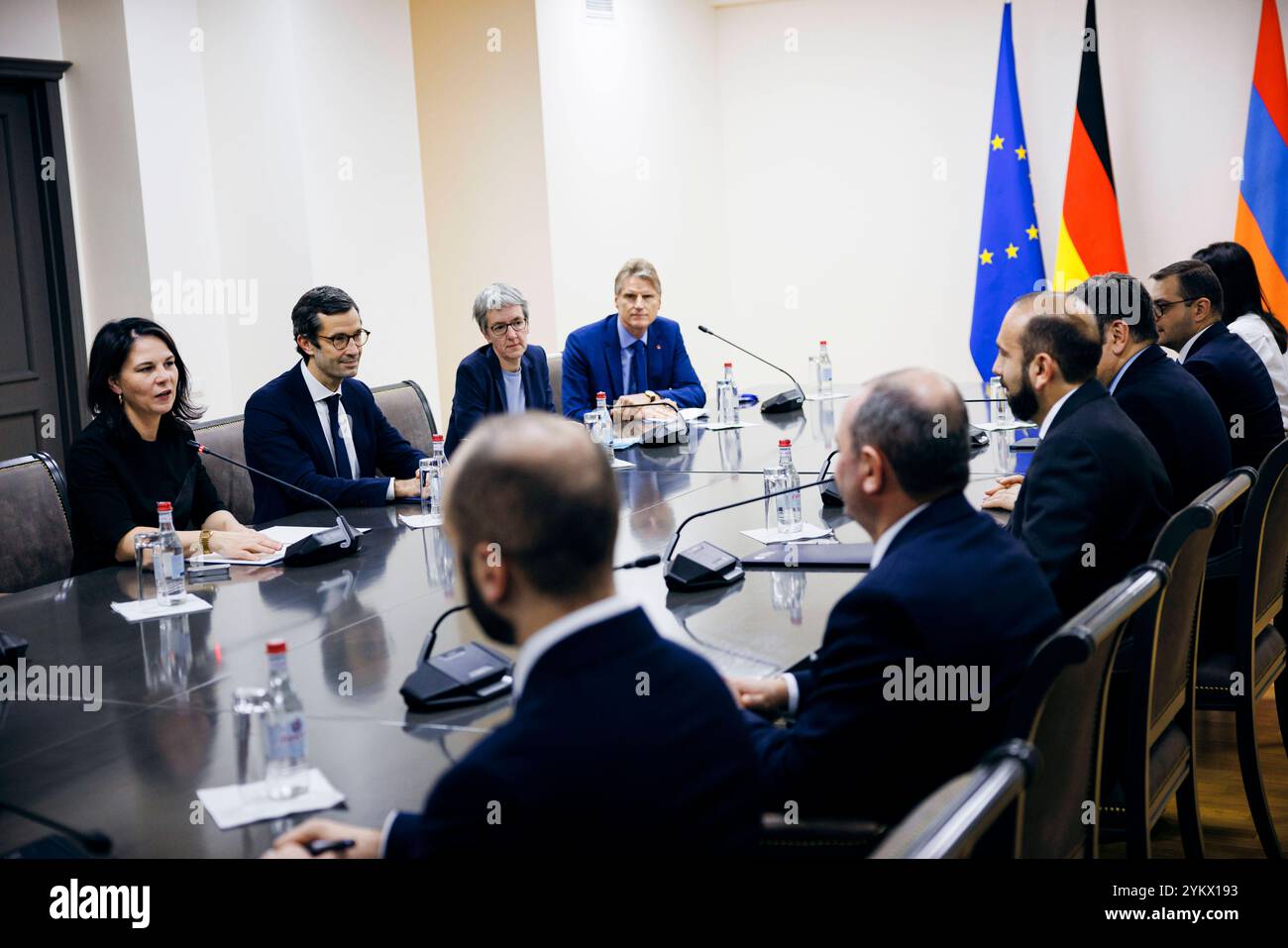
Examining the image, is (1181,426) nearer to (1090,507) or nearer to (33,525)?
(1090,507)

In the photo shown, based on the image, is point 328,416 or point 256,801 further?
point 328,416

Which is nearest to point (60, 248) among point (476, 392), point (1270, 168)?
point (476, 392)

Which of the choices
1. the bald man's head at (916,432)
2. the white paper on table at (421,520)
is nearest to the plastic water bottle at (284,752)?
the bald man's head at (916,432)

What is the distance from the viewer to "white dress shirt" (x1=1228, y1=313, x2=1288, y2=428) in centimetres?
441

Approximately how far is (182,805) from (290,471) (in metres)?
2.25

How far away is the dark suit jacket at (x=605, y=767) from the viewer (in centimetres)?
116

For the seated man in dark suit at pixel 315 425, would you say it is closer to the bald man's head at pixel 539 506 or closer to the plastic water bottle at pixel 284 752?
the plastic water bottle at pixel 284 752

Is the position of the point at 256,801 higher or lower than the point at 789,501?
lower

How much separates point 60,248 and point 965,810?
5.14 m

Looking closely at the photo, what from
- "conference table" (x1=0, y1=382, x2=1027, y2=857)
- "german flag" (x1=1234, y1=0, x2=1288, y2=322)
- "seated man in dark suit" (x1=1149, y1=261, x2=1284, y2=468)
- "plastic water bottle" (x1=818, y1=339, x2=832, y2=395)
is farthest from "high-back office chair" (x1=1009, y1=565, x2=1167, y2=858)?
"german flag" (x1=1234, y1=0, x2=1288, y2=322)

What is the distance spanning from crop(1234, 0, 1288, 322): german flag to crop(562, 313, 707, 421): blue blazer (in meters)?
2.94

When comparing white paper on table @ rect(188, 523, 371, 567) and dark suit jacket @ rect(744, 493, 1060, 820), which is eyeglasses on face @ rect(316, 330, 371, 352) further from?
dark suit jacket @ rect(744, 493, 1060, 820)

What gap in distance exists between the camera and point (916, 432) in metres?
1.78
